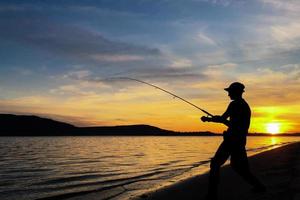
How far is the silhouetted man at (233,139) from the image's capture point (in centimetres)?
804

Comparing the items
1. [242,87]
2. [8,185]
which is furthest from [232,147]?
[8,185]

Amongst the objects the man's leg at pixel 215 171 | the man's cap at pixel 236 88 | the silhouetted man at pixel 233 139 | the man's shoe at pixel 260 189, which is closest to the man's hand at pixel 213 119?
the silhouetted man at pixel 233 139

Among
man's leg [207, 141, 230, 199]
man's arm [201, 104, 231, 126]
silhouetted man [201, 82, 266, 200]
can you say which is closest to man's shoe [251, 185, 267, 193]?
silhouetted man [201, 82, 266, 200]

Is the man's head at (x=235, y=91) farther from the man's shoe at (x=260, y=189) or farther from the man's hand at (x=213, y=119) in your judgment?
the man's shoe at (x=260, y=189)

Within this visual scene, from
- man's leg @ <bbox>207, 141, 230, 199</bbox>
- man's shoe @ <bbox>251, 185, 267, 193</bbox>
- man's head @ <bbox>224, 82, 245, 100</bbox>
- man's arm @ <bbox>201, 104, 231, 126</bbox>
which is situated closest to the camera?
man's leg @ <bbox>207, 141, 230, 199</bbox>

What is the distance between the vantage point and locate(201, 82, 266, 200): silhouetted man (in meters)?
8.04

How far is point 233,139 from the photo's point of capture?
813 cm

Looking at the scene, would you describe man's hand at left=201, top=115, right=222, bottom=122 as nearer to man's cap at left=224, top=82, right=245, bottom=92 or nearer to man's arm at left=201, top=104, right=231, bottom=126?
man's arm at left=201, top=104, right=231, bottom=126

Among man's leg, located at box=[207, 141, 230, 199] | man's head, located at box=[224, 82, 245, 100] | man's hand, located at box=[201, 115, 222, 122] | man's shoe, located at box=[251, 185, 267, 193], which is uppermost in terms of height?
man's head, located at box=[224, 82, 245, 100]

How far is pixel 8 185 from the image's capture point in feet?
51.0

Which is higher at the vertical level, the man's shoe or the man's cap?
the man's cap

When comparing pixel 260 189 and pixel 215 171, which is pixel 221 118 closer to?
pixel 215 171

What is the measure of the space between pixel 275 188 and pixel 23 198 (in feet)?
25.4

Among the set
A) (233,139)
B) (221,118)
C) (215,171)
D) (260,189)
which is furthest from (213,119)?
(260,189)
